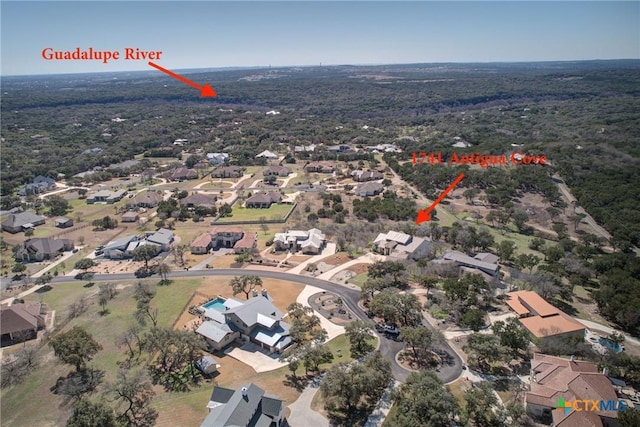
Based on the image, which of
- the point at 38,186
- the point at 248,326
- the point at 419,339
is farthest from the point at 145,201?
the point at 419,339

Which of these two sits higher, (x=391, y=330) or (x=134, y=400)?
(x=391, y=330)

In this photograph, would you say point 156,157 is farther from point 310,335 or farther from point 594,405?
point 594,405

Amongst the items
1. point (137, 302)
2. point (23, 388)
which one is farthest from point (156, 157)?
point (23, 388)

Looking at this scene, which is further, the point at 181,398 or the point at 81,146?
the point at 81,146

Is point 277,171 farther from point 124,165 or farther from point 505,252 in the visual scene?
point 505,252

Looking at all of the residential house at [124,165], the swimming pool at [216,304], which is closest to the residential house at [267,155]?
the residential house at [124,165]
